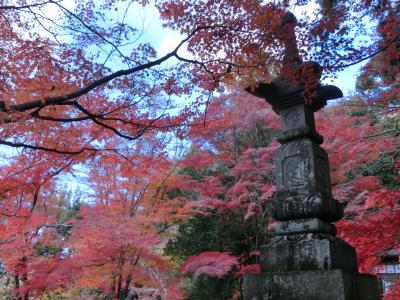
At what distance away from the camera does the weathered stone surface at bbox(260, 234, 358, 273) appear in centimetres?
427

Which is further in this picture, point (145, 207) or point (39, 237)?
point (145, 207)

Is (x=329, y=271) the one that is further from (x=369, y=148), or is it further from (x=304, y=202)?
(x=369, y=148)

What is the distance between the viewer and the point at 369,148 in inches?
469

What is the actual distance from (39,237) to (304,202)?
32.9 ft

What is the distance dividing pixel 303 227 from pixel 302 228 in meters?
0.02

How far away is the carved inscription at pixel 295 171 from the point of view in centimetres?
492

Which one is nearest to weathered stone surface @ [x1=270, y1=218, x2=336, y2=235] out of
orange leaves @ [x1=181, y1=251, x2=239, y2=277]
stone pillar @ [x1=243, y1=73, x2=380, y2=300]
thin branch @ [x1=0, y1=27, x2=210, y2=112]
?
stone pillar @ [x1=243, y1=73, x2=380, y2=300]

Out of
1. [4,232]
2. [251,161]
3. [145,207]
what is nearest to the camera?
[4,232]

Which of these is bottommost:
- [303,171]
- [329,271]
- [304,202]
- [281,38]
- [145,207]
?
[329,271]

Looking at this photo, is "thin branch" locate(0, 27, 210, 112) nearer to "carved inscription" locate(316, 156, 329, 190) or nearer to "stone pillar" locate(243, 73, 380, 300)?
"stone pillar" locate(243, 73, 380, 300)

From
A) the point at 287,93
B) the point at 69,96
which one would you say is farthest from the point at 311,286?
the point at 69,96

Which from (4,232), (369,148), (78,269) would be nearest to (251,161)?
(369,148)

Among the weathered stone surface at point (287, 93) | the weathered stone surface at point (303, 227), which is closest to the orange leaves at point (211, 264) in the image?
the weathered stone surface at point (303, 227)

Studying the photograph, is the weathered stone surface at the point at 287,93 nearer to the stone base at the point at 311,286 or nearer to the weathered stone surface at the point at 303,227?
the weathered stone surface at the point at 303,227
